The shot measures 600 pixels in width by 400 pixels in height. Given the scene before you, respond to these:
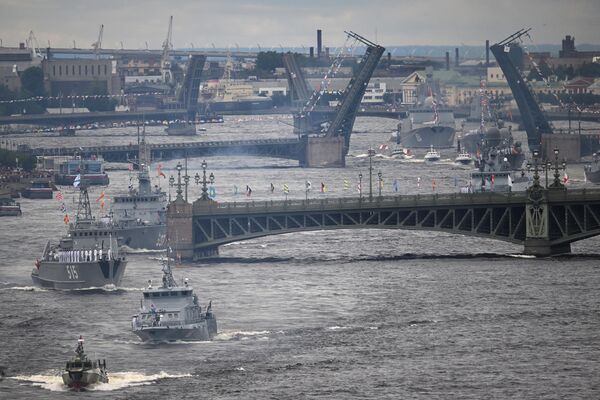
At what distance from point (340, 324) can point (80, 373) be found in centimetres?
1639

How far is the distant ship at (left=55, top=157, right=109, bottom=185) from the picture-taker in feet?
522

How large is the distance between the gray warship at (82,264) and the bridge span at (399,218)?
215 inches

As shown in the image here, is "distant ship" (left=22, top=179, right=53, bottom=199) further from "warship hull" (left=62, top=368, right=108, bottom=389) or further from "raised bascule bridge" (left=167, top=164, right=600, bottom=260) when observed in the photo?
"warship hull" (left=62, top=368, right=108, bottom=389)

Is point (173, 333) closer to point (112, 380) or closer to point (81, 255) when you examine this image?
point (112, 380)

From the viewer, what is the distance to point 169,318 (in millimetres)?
79438

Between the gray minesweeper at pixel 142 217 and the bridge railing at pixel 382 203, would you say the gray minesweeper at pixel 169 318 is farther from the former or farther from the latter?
the gray minesweeper at pixel 142 217

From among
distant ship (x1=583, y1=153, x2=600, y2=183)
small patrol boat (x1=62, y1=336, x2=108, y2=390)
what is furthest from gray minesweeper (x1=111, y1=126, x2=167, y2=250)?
distant ship (x1=583, y1=153, x2=600, y2=183)

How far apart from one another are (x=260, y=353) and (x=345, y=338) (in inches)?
183

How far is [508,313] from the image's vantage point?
86375mm

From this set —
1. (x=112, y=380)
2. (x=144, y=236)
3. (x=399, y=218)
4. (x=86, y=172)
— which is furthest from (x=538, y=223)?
(x=86, y=172)

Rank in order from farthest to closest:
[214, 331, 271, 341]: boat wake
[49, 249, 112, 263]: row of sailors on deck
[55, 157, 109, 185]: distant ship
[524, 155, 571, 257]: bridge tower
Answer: [55, 157, 109, 185]: distant ship
[524, 155, 571, 257]: bridge tower
[49, 249, 112, 263]: row of sailors on deck
[214, 331, 271, 341]: boat wake

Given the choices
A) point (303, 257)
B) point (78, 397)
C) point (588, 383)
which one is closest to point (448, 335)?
point (588, 383)

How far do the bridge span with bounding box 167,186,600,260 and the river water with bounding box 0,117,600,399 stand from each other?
1353mm

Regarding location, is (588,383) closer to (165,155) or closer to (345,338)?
(345,338)
